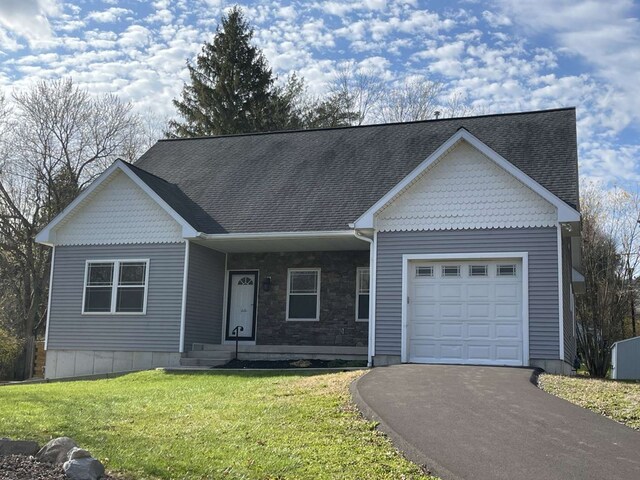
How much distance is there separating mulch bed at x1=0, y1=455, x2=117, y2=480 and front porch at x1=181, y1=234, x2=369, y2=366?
32.8 feet

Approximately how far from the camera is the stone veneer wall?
17.2 metres

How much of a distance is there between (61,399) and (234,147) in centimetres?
1232

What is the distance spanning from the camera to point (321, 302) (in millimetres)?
17578

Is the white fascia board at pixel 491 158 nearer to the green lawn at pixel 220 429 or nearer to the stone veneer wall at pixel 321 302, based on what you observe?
the stone veneer wall at pixel 321 302

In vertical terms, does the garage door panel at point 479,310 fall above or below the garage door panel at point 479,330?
above

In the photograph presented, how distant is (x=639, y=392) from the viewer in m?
9.85

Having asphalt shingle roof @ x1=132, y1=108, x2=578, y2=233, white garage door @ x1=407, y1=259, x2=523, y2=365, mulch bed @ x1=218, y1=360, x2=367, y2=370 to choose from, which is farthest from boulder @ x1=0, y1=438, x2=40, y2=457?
asphalt shingle roof @ x1=132, y1=108, x2=578, y2=233

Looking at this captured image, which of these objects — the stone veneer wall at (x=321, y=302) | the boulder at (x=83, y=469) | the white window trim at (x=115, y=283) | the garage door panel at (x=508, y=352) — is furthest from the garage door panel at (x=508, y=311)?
the boulder at (x=83, y=469)

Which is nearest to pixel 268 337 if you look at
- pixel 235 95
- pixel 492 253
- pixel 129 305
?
pixel 129 305

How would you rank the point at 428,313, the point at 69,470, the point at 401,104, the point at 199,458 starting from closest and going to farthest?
1. the point at 69,470
2. the point at 199,458
3. the point at 428,313
4. the point at 401,104

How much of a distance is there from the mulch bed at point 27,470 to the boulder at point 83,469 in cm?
7

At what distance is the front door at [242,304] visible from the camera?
18219 mm

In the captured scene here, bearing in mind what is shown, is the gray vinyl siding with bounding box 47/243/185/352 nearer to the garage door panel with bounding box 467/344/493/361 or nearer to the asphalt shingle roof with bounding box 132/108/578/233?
the asphalt shingle roof with bounding box 132/108/578/233

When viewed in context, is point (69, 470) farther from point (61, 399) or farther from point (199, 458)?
point (61, 399)
